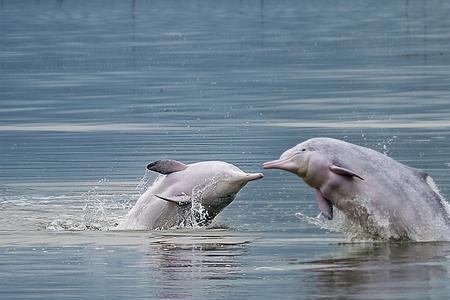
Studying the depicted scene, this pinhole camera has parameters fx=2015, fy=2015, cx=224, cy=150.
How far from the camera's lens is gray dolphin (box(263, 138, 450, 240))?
1794 centimetres

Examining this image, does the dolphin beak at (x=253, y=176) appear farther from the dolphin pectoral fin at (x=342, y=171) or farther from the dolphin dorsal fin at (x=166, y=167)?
the dolphin pectoral fin at (x=342, y=171)

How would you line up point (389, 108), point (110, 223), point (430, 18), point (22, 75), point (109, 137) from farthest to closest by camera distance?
point (430, 18)
point (22, 75)
point (389, 108)
point (109, 137)
point (110, 223)

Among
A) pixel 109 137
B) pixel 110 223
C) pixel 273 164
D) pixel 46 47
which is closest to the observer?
pixel 273 164

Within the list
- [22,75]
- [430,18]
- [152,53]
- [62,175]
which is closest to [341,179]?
[62,175]

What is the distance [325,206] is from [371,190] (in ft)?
1.49

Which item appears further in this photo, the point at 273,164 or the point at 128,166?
the point at 128,166

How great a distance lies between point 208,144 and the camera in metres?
28.5

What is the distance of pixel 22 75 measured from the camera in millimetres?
50875

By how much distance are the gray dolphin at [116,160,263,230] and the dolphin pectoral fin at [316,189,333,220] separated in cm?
186

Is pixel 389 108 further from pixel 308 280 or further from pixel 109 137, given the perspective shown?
pixel 308 280

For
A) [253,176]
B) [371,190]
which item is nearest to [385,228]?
[371,190]

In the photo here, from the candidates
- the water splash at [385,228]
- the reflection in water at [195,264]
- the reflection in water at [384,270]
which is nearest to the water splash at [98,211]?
the reflection in water at [195,264]

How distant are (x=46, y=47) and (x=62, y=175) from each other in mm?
43478

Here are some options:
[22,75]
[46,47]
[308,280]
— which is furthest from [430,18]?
[308,280]
